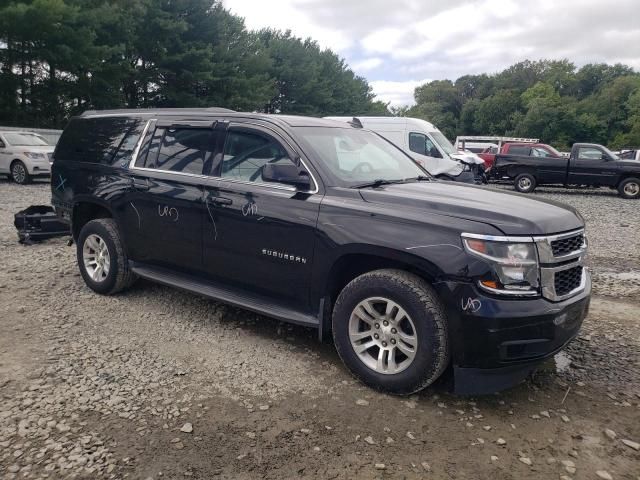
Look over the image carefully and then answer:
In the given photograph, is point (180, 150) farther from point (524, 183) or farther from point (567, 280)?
point (524, 183)

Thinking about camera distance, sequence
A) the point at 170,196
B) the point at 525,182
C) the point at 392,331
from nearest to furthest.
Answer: the point at 392,331 < the point at 170,196 < the point at 525,182

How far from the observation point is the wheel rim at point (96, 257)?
527 centimetres

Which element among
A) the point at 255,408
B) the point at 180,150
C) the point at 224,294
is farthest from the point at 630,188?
the point at 255,408

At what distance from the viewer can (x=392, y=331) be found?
11.4 ft

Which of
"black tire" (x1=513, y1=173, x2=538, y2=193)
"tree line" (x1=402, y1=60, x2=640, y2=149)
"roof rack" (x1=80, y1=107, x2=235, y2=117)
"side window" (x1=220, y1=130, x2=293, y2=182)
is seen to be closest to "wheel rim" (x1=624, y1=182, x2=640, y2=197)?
"black tire" (x1=513, y1=173, x2=538, y2=193)

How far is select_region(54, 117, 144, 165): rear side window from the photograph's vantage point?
5164mm

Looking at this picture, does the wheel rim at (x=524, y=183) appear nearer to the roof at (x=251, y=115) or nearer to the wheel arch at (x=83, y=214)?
the roof at (x=251, y=115)

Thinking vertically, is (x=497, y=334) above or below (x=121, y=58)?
below

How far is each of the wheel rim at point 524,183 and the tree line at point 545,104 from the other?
5310 centimetres

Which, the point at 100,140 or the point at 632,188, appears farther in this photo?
the point at 632,188

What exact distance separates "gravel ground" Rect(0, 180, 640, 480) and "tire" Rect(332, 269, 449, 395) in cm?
17

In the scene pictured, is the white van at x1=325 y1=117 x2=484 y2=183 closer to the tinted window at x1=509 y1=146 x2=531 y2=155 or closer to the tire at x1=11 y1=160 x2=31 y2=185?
the tinted window at x1=509 y1=146 x2=531 y2=155

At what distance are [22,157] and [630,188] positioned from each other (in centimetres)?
1940

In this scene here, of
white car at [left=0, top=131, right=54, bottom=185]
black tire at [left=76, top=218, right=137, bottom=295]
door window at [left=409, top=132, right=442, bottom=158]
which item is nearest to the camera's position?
black tire at [left=76, top=218, right=137, bottom=295]
